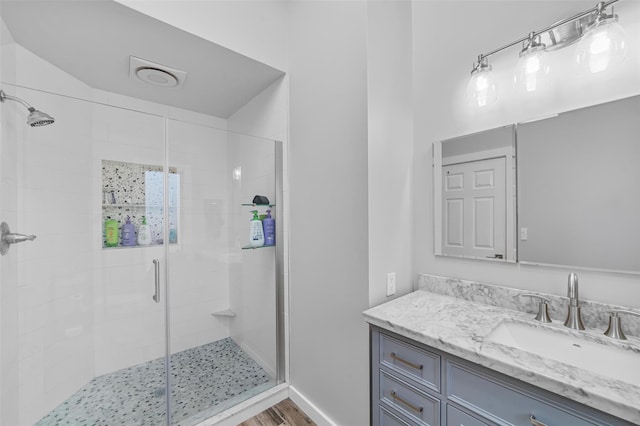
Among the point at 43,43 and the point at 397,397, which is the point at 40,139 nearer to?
the point at 43,43

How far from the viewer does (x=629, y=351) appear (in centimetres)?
85

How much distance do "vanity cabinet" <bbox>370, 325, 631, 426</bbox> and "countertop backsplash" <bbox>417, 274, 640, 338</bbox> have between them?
520 mm

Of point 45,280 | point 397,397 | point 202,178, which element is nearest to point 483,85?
point 397,397

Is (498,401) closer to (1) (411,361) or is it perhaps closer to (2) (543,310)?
(1) (411,361)

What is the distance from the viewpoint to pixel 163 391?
65.6 inches

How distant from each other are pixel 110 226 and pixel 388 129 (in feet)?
6.32

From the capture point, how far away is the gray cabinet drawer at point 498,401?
71cm

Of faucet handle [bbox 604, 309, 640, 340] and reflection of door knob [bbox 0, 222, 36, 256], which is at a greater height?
reflection of door knob [bbox 0, 222, 36, 256]

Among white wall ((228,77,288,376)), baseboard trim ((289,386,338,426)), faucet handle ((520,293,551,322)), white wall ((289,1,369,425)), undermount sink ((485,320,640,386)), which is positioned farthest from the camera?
white wall ((228,77,288,376))

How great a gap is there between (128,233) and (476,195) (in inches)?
88.3

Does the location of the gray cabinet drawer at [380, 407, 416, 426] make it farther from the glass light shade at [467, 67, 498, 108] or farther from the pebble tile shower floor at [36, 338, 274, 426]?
the glass light shade at [467, 67, 498, 108]

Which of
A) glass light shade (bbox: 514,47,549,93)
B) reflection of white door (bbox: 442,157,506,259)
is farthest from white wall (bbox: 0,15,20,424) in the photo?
glass light shade (bbox: 514,47,549,93)

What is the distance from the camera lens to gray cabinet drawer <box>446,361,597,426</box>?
710 millimetres

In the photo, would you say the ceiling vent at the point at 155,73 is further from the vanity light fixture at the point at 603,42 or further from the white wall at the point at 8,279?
the vanity light fixture at the point at 603,42
